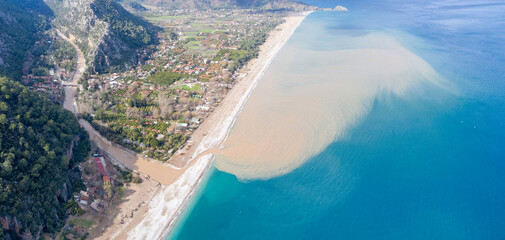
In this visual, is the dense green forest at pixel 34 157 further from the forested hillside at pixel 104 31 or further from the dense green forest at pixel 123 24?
the dense green forest at pixel 123 24

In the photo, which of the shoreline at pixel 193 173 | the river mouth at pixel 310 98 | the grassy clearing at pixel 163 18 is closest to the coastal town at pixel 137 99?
the shoreline at pixel 193 173

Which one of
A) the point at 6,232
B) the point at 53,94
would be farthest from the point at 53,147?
the point at 53,94

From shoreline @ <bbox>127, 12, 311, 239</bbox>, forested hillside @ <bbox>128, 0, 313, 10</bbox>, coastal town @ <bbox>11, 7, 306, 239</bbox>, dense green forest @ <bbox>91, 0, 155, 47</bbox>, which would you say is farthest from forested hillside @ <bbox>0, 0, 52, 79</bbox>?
Result: forested hillside @ <bbox>128, 0, 313, 10</bbox>

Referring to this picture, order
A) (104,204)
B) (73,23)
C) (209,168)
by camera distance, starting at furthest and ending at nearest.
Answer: (73,23), (209,168), (104,204)

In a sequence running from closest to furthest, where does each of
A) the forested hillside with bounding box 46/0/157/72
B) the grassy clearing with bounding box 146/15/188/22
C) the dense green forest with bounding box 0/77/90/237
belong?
1. the dense green forest with bounding box 0/77/90/237
2. the forested hillside with bounding box 46/0/157/72
3. the grassy clearing with bounding box 146/15/188/22

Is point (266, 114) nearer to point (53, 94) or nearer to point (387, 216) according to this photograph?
point (387, 216)

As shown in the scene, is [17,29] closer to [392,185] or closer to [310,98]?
[310,98]

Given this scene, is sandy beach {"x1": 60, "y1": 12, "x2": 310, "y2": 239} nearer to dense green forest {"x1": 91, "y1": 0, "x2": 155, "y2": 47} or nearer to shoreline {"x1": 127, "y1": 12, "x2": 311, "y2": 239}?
shoreline {"x1": 127, "y1": 12, "x2": 311, "y2": 239}

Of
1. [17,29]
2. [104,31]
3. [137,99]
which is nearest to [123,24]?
[104,31]
